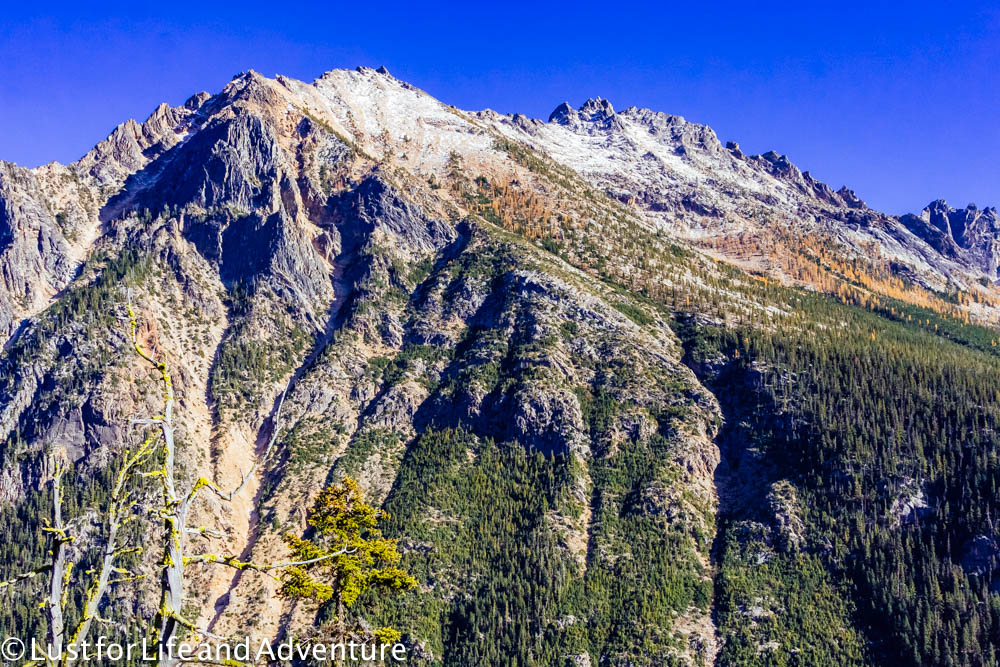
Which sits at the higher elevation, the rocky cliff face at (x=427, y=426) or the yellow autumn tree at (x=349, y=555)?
the rocky cliff face at (x=427, y=426)

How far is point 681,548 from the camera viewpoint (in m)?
135

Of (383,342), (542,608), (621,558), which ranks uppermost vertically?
(383,342)

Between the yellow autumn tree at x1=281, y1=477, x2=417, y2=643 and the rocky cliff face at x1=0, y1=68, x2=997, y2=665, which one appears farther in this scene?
the rocky cliff face at x1=0, y1=68, x2=997, y2=665

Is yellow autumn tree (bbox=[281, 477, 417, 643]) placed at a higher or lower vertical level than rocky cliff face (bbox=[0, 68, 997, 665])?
lower

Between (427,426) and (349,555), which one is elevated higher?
(427,426)

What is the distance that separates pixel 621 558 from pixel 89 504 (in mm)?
97353

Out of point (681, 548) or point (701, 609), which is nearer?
point (701, 609)

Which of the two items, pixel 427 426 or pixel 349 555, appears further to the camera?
pixel 427 426

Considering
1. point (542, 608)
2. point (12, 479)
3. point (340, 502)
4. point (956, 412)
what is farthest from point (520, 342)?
point (340, 502)

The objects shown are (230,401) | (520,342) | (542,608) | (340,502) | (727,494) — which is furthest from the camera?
(520,342)

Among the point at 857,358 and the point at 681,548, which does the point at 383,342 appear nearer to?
the point at 681,548

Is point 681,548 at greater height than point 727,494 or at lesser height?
lesser

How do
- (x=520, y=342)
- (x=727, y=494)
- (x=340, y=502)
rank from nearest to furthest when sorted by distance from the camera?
(x=340, y=502) → (x=727, y=494) → (x=520, y=342)

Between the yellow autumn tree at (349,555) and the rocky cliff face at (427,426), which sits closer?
the yellow autumn tree at (349,555)
